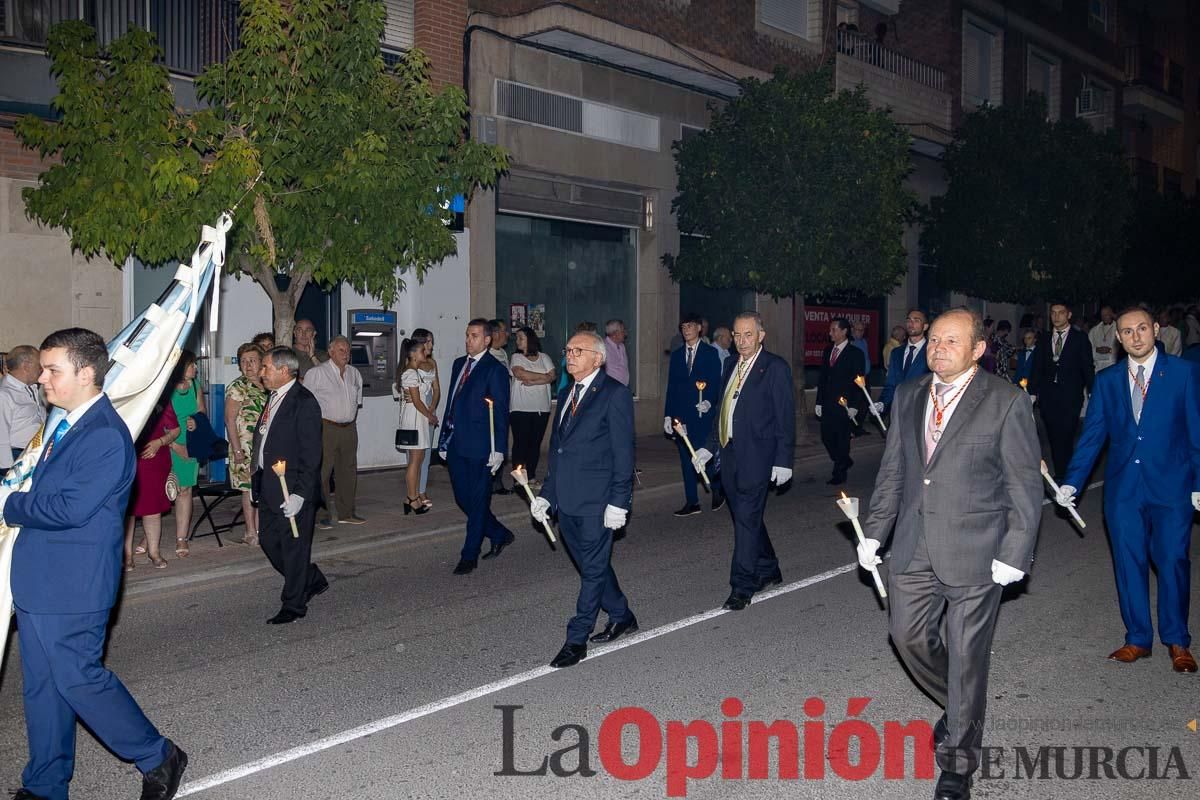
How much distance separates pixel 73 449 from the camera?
4.51 metres

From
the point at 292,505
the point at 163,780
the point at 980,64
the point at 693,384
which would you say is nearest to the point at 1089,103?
the point at 980,64

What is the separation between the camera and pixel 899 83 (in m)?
26.0

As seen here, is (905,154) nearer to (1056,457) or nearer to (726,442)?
(1056,457)

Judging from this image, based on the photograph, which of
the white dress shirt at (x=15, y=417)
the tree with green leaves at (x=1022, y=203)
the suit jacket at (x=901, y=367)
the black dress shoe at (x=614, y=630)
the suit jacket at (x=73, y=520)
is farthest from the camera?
the tree with green leaves at (x=1022, y=203)

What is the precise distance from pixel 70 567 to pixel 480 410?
4.97 m

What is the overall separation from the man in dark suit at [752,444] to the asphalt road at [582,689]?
36 cm

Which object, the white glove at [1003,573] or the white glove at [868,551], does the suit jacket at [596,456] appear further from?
the white glove at [1003,573]

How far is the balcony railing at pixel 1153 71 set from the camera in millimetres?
37625

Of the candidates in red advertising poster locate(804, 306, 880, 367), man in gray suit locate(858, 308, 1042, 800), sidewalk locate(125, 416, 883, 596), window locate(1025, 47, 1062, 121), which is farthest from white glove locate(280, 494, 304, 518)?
window locate(1025, 47, 1062, 121)

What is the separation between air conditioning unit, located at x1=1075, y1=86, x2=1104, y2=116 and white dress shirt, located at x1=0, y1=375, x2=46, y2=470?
32.7 m

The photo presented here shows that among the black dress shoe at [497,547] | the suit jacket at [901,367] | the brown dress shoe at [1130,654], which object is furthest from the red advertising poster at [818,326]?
the brown dress shoe at [1130,654]

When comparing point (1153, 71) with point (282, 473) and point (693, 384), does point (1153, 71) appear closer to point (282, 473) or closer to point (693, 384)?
point (693, 384)

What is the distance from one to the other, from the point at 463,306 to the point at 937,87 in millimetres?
16145

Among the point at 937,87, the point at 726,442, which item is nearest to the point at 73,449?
the point at 726,442
